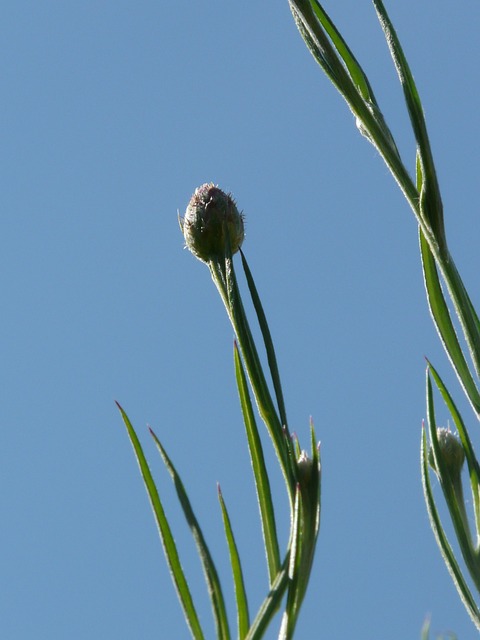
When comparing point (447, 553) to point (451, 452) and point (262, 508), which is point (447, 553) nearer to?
point (262, 508)

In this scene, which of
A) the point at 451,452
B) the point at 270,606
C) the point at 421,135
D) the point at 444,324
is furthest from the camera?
the point at 451,452

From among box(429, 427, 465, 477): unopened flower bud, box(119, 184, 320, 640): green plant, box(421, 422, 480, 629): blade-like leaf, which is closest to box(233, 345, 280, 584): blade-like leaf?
box(119, 184, 320, 640): green plant

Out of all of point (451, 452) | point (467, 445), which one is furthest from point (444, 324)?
point (451, 452)

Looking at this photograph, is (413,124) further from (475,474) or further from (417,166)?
(475,474)

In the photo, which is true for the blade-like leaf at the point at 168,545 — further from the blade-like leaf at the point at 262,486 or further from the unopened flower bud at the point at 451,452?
the unopened flower bud at the point at 451,452

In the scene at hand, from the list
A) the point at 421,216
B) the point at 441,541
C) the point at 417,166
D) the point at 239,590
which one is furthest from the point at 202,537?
the point at 417,166

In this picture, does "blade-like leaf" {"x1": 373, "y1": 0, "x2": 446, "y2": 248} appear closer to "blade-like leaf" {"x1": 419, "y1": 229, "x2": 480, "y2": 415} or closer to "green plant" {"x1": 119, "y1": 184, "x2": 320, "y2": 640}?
"blade-like leaf" {"x1": 419, "y1": 229, "x2": 480, "y2": 415}

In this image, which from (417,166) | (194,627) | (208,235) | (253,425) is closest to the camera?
(194,627)
